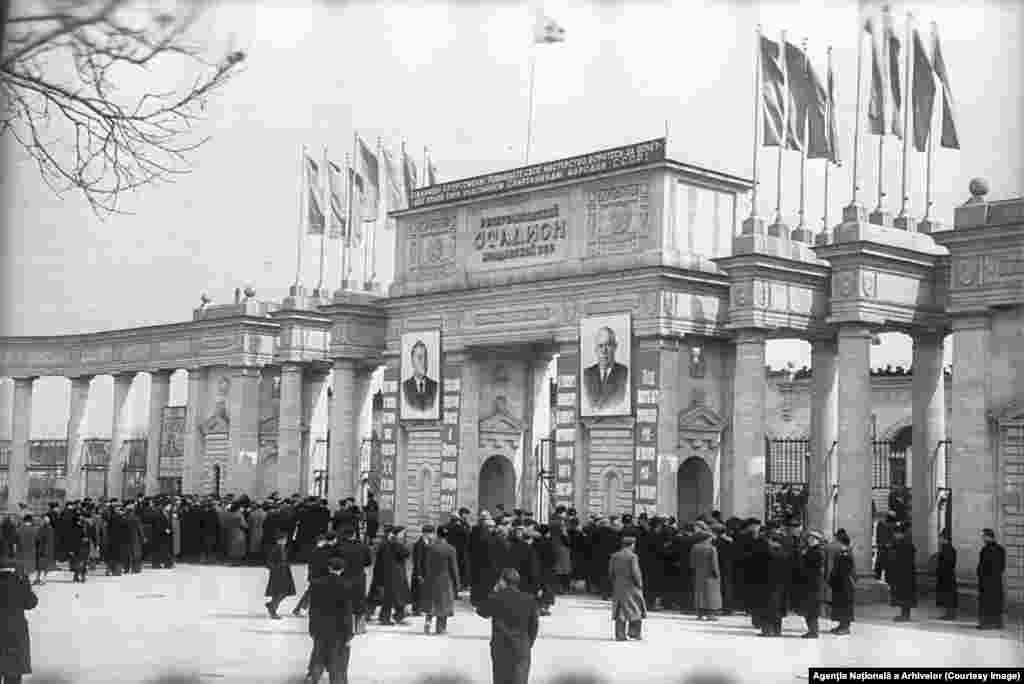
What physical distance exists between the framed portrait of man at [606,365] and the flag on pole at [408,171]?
35.1 ft

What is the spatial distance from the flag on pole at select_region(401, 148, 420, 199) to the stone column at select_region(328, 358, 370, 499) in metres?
5.69

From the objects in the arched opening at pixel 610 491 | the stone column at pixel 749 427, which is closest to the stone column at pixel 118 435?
the arched opening at pixel 610 491

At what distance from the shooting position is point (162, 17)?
28.3ft

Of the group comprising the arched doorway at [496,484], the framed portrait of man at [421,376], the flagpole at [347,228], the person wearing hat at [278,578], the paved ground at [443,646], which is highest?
the flagpole at [347,228]

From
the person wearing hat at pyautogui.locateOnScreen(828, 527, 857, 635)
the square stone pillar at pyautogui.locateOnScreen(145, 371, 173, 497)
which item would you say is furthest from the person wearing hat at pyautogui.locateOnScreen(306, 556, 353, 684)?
the square stone pillar at pyautogui.locateOnScreen(145, 371, 173, 497)

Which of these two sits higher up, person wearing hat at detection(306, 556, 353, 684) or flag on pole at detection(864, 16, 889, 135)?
flag on pole at detection(864, 16, 889, 135)

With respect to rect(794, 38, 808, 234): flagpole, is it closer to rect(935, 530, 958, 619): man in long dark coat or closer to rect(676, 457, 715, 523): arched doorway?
rect(676, 457, 715, 523): arched doorway

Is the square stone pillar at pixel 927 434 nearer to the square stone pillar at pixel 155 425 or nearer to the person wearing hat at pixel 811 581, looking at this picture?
the person wearing hat at pixel 811 581

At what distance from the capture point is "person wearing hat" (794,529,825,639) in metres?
18.7

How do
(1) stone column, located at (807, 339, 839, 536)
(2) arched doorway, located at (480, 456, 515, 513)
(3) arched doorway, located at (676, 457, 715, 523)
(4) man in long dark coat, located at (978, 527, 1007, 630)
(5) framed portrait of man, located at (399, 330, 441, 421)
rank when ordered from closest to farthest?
(4) man in long dark coat, located at (978, 527, 1007, 630), (1) stone column, located at (807, 339, 839, 536), (3) arched doorway, located at (676, 457, 715, 523), (2) arched doorway, located at (480, 456, 515, 513), (5) framed portrait of man, located at (399, 330, 441, 421)

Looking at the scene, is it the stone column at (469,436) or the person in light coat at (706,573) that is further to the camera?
the stone column at (469,436)

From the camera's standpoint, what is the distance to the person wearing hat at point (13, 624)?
11.5 metres

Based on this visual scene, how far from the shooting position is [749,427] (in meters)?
26.0

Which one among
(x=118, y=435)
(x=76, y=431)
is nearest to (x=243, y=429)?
(x=118, y=435)
